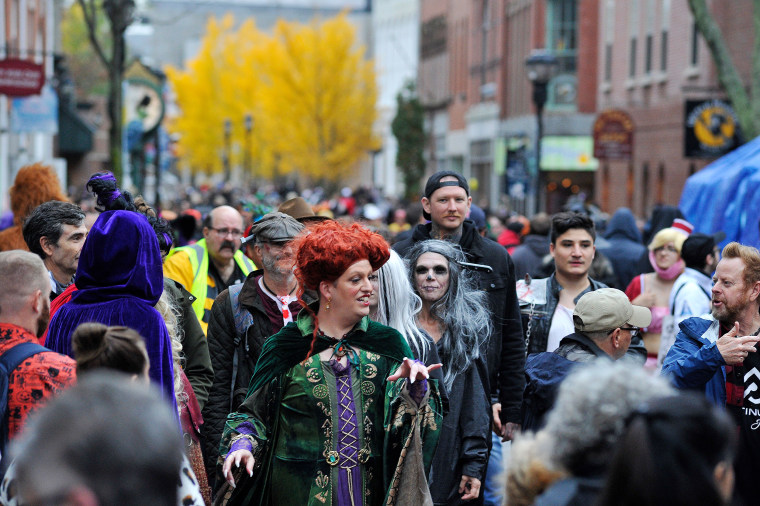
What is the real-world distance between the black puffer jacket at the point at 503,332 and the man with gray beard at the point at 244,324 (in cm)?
79

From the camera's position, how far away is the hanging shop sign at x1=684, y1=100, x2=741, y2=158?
2036 centimetres

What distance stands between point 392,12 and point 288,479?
77533mm

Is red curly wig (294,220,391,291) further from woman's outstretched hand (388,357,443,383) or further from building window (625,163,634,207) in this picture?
building window (625,163,634,207)

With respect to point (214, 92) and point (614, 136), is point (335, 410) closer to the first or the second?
point (614, 136)

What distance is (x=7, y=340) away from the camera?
4.61m

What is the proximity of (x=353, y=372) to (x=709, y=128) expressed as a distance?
1655 cm

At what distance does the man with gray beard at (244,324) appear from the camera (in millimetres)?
6312

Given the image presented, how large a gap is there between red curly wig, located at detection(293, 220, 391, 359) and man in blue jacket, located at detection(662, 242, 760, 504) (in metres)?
1.60

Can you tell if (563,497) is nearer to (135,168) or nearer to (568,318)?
(568,318)

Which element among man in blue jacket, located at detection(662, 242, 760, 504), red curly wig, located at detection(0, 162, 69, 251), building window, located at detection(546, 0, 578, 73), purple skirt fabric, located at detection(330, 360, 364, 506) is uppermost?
building window, located at detection(546, 0, 578, 73)

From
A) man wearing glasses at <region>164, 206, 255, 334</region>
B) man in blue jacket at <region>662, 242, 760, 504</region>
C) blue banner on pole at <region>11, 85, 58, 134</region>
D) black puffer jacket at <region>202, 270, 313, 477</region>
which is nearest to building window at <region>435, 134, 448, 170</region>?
blue banner on pole at <region>11, 85, 58, 134</region>

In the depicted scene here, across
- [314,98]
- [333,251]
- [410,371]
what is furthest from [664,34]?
[314,98]

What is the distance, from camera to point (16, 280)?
470cm

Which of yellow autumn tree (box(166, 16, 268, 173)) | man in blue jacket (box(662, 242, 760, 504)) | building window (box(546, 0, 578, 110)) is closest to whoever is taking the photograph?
man in blue jacket (box(662, 242, 760, 504))
